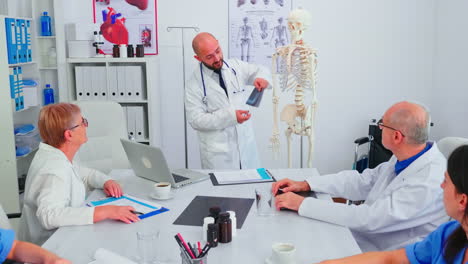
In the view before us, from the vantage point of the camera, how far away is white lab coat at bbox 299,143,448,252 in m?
1.93

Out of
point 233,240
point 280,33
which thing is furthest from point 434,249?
point 280,33

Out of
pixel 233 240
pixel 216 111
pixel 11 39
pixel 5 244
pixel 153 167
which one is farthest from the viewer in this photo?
pixel 11 39

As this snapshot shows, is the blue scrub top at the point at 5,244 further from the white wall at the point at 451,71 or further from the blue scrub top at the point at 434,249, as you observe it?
the white wall at the point at 451,71

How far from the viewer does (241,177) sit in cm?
261

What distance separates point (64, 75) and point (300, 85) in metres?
1.94

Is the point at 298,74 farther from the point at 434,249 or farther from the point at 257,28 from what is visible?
the point at 434,249

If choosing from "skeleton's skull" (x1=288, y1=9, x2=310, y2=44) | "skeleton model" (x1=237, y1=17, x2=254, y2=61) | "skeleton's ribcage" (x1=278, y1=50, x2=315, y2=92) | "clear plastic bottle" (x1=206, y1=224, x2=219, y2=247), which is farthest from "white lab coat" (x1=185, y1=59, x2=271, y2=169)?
"clear plastic bottle" (x1=206, y1=224, x2=219, y2=247)

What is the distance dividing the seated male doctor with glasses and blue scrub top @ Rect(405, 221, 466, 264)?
379 mm

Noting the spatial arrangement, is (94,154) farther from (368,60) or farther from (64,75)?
(368,60)

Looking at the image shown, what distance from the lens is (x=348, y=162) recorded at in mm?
4629

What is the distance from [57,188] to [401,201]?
133cm

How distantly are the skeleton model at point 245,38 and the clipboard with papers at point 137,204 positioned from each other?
2336mm

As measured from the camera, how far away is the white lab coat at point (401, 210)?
6.33ft

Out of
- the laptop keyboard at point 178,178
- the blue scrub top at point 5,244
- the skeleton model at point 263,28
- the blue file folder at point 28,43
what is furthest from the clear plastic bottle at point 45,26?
the blue scrub top at point 5,244
